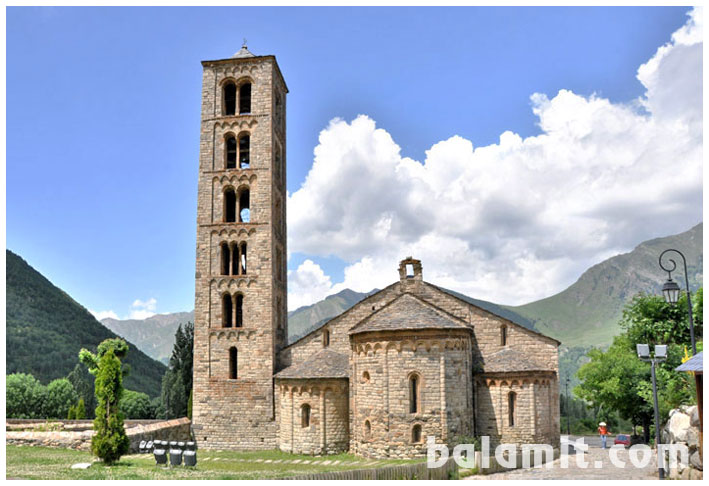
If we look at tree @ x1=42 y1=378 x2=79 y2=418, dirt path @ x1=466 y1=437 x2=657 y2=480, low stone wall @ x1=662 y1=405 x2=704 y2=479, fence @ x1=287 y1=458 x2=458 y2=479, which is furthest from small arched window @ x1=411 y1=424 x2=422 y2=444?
tree @ x1=42 y1=378 x2=79 y2=418

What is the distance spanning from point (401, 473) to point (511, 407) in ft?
34.5

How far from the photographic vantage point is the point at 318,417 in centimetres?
3044

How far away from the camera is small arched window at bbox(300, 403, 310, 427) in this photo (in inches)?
1209

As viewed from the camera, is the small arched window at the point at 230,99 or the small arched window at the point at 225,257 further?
the small arched window at the point at 230,99

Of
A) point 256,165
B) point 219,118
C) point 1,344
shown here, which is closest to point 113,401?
point 1,344

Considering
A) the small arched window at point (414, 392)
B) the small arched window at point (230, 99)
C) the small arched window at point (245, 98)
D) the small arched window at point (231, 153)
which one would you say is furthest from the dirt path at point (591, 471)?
the small arched window at point (230, 99)

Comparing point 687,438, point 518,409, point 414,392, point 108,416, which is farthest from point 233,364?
point 687,438

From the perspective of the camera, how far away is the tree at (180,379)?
4884 cm

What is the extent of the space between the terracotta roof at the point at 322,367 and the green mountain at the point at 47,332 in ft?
208

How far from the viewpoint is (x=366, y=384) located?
1141 inches

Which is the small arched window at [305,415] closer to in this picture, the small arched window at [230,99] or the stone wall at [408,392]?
the stone wall at [408,392]

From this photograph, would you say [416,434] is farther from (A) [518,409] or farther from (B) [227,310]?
(B) [227,310]

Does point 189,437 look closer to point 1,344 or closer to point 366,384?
point 366,384

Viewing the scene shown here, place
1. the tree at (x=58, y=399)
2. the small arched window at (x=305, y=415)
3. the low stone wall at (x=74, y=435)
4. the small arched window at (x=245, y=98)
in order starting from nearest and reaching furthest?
1. the low stone wall at (x=74, y=435)
2. the small arched window at (x=305, y=415)
3. the small arched window at (x=245, y=98)
4. the tree at (x=58, y=399)
